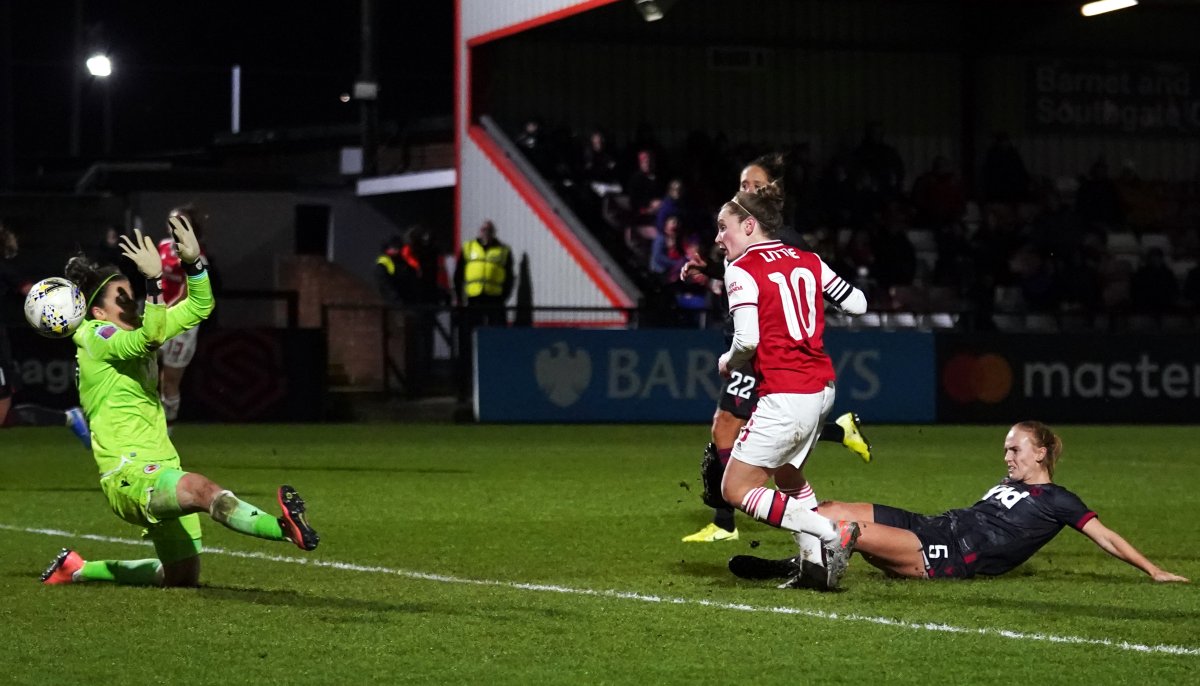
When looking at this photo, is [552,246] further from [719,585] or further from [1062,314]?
[719,585]

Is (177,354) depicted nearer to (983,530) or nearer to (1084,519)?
(983,530)

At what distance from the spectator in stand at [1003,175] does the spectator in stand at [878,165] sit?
154 centimetres

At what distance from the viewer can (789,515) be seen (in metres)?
8.33

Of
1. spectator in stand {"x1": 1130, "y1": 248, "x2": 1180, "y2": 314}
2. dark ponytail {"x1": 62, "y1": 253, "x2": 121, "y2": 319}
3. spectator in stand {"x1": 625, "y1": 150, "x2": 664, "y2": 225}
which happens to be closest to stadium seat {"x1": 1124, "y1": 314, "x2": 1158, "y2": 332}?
spectator in stand {"x1": 1130, "y1": 248, "x2": 1180, "y2": 314}

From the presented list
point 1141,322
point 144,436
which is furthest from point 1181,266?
point 144,436

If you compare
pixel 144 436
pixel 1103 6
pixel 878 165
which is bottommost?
pixel 144 436

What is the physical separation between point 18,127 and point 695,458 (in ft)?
144

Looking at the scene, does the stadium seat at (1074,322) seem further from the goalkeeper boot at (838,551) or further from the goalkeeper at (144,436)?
the goalkeeper at (144,436)

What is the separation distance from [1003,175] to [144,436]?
22452mm

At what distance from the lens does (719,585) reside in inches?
351

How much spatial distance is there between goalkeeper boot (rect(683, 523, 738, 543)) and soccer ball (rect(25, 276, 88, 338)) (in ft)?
12.8

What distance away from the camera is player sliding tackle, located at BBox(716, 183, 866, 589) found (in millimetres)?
8336

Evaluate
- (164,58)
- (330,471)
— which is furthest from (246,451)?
(164,58)

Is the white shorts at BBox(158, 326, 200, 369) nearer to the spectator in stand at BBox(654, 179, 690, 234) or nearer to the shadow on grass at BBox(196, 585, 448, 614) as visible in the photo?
the shadow on grass at BBox(196, 585, 448, 614)
